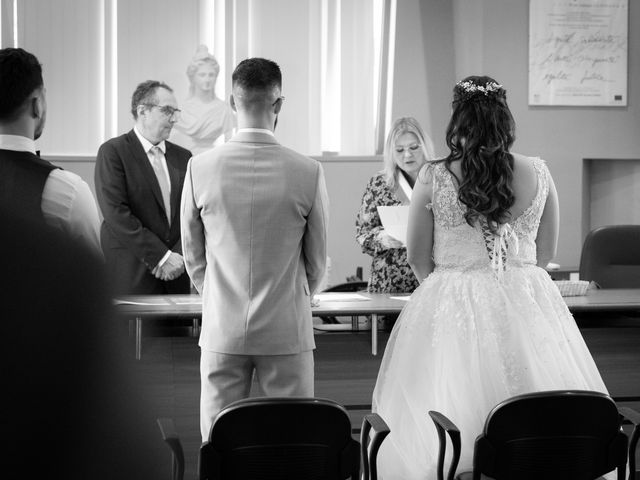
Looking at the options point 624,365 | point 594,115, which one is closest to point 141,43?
point 594,115

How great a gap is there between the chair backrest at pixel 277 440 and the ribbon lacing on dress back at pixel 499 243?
3.08ft

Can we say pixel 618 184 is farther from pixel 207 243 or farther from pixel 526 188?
pixel 207 243

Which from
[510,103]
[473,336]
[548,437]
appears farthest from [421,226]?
[510,103]

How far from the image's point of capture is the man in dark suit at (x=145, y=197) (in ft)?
14.7

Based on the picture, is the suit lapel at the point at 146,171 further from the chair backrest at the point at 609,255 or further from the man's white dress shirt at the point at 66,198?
the man's white dress shirt at the point at 66,198

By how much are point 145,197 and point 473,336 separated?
2.07m

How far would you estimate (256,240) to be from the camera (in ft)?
9.60

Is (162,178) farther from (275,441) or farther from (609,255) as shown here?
(609,255)

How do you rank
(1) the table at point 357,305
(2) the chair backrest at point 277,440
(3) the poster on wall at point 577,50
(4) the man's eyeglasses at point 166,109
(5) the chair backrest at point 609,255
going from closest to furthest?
(2) the chair backrest at point 277,440 < (1) the table at point 357,305 < (4) the man's eyeglasses at point 166,109 < (5) the chair backrest at point 609,255 < (3) the poster on wall at point 577,50

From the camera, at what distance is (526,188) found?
3117 millimetres

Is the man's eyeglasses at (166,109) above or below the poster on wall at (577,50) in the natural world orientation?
below

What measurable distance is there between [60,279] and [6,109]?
0.96 metres

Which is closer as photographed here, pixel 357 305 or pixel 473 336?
pixel 473 336

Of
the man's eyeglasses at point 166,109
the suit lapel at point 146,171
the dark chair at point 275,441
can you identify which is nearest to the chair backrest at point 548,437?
the dark chair at point 275,441
